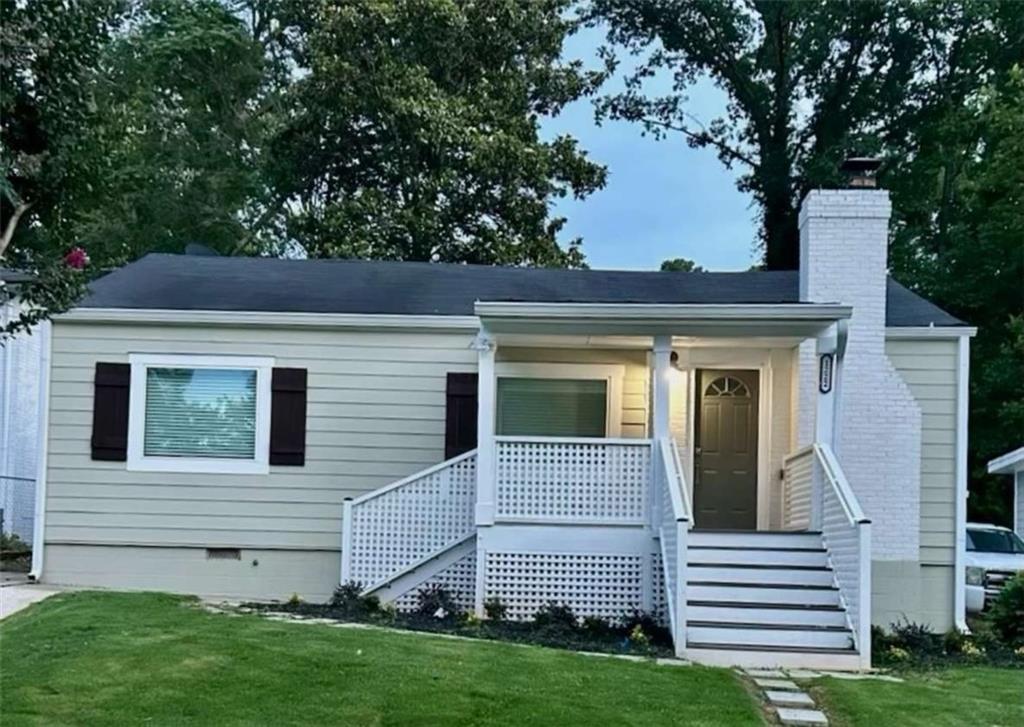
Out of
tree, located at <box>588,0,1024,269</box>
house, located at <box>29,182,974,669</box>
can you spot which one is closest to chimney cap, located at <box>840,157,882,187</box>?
house, located at <box>29,182,974,669</box>

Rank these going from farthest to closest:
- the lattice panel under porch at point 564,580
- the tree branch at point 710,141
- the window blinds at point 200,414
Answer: the tree branch at point 710,141 < the window blinds at point 200,414 < the lattice panel under porch at point 564,580

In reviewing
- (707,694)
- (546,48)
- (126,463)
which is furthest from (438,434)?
(546,48)

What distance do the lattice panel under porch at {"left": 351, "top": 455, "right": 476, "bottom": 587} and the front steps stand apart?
216cm

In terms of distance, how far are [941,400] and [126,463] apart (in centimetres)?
819

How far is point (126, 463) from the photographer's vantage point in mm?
10430

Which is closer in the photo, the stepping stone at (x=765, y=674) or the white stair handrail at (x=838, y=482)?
the stepping stone at (x=765, y=674)

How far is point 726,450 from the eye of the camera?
10.8m

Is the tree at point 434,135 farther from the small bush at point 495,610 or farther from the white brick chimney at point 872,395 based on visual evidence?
the small bush at point 495,610

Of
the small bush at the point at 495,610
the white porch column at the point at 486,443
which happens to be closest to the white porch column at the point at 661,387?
the white porch column at the point at 486,443

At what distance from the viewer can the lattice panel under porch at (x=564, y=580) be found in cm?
909

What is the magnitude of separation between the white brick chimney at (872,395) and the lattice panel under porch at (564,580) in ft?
8.48

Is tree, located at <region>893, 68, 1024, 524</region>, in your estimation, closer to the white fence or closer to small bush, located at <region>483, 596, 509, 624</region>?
small bush, located at <region>483, 596, 509, 624</region>

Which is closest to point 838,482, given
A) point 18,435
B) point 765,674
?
point 765,674

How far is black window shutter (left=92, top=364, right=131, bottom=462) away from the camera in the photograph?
1041 centimetres
